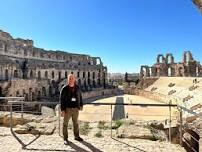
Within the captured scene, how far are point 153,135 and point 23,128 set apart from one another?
12.1ft

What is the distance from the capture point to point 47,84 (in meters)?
47.0

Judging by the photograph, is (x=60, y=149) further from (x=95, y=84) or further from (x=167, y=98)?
(x=95, y=84)

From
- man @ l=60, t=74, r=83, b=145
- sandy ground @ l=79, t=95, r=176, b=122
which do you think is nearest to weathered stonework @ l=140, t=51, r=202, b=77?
sandy ground @ l=79, t=95, r=176, b=122

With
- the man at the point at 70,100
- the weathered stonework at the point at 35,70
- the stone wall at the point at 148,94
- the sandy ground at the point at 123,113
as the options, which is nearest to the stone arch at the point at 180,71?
the stone wall at the point at 148,94

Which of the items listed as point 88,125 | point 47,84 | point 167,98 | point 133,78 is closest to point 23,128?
point 88,125

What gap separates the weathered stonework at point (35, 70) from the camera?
1511 inches

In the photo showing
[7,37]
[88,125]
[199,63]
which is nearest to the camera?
[88,125]

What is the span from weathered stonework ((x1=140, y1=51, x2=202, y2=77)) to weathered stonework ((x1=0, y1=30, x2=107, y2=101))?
1124 cm

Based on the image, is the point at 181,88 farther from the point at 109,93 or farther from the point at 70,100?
the point at 70,100

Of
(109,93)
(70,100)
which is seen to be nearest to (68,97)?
(70,100)

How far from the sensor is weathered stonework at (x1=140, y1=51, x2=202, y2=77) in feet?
204

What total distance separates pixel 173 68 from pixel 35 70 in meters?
32.9

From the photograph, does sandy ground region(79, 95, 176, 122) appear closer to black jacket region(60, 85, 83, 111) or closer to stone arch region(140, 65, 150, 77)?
black jacket region(60, 85, 83, 111)

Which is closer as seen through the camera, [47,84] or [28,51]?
[47,84]
